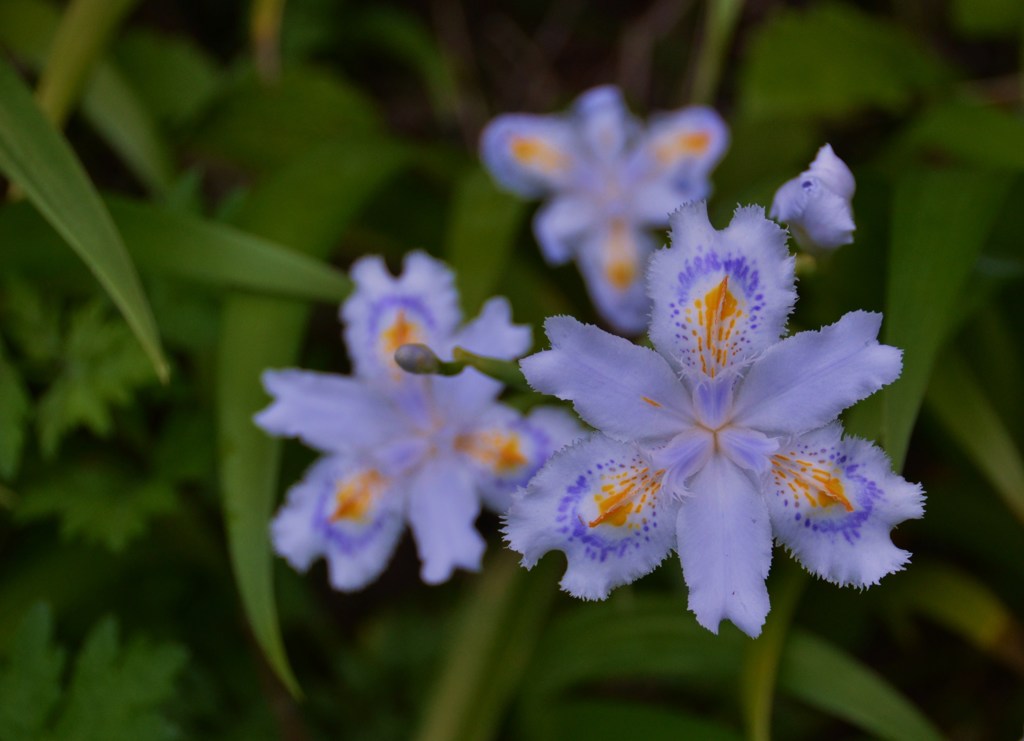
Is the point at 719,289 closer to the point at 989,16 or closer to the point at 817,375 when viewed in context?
the point at 817,375

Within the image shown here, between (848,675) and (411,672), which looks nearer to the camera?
(848,675)

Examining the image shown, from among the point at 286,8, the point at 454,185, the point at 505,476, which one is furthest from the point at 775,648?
the point at 286,8

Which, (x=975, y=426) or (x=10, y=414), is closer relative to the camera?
(x=10, y=414)

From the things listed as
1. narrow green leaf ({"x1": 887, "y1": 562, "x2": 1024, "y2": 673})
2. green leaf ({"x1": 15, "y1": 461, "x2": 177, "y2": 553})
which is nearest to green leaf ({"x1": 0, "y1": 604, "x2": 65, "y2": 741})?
green leaf ({"x1": 15, "y1": 461, "x2": 177, "y2": 553})

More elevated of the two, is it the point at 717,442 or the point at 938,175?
the point at 938,175

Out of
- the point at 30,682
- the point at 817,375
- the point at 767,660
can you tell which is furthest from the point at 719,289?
the point at 30,682

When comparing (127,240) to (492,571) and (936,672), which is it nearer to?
(492,571)
